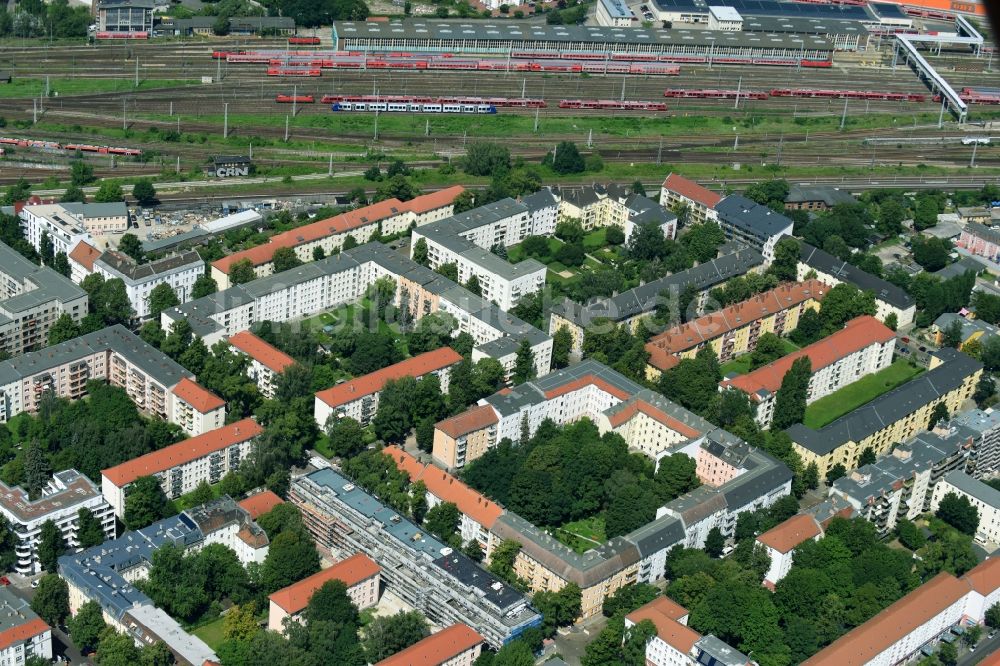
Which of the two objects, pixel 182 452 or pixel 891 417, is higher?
pixel 891 417

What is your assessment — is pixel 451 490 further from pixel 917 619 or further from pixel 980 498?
pixel 980 498

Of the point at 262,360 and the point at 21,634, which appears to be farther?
the point at 262,360

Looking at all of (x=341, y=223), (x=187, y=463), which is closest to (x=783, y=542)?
(x=187, y=463)

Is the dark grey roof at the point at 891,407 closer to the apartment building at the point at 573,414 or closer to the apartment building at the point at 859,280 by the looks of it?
the apartment building at the point at 573,414

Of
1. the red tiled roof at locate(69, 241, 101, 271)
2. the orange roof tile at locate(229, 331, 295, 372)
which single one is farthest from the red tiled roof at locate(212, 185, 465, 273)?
the orange roof tile at locate(229, 331, 295, 372)

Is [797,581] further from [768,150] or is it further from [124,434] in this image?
[768,150]

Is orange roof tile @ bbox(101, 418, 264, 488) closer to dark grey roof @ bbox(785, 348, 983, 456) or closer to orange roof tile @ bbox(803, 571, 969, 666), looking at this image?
dark grey roof @ bbox(785, 348, 983, 456)

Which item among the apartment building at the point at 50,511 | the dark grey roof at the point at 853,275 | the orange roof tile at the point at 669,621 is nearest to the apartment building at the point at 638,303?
the dark grey roof at the point at 853,275

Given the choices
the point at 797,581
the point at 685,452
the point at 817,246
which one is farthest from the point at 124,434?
the point at 817,246
